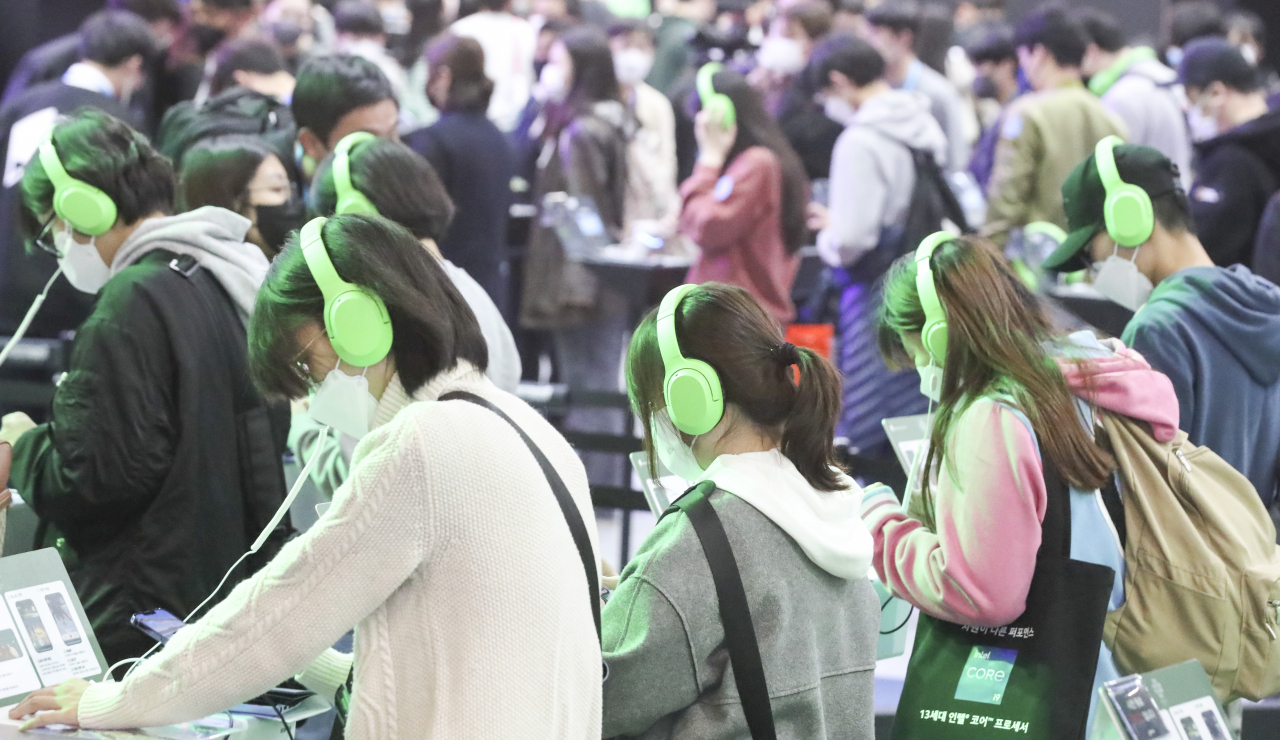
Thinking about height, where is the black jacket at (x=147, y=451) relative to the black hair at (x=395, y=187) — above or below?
below

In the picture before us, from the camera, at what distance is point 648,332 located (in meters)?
2.31

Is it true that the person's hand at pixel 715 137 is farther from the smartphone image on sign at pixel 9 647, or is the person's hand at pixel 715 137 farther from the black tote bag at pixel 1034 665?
the smartphone image on sign at pixel 9 647

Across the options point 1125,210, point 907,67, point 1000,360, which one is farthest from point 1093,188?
point 907,67

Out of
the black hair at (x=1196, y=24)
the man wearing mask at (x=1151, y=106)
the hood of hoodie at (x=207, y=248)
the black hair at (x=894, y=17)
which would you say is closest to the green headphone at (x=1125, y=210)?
the hood of hoodie at (x=207, y=248)

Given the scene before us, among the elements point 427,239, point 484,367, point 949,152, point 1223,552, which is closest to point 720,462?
point 484,367

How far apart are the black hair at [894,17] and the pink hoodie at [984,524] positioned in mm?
4870

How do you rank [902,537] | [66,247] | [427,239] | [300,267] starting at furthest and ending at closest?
[427,239] < [66,247] < [902,537] < [300,267]

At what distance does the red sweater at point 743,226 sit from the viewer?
5.74m

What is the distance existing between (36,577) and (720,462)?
1085mm

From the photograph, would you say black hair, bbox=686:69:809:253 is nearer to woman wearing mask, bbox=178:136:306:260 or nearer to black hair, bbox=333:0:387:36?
black hair, bbox=333:0:387:36

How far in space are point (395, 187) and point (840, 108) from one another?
11.3ft

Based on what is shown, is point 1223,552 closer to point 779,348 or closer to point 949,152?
point 779,348

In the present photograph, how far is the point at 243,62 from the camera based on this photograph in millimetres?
5574

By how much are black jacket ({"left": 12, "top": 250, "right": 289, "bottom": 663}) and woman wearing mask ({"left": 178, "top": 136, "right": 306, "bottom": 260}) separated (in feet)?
1.62
